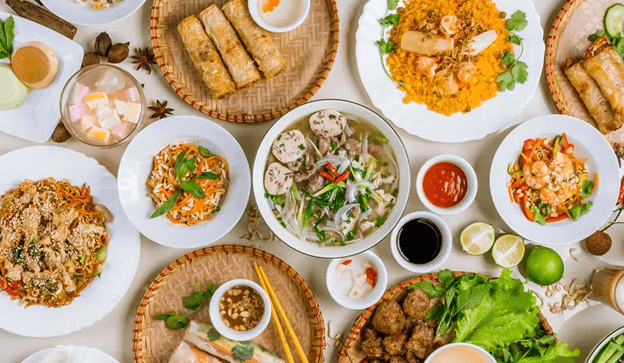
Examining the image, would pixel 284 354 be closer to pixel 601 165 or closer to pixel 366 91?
pixel 366 91

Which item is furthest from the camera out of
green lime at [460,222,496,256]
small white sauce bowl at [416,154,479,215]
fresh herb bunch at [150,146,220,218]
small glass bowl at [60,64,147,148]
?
green lime at [460,222,496,256]

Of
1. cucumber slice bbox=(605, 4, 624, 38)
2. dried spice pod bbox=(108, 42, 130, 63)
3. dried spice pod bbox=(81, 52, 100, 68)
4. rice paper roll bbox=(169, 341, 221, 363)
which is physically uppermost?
cucumber slice bbox=(605, 4, 624, 38)

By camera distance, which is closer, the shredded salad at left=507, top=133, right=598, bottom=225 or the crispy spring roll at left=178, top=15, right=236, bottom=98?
the crispy spring roll at left=178, top=15, right=236, bottom=98

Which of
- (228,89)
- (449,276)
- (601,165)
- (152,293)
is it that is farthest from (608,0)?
(152,293)

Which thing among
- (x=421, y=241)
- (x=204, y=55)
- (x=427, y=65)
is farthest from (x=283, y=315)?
(x=427, y=65)

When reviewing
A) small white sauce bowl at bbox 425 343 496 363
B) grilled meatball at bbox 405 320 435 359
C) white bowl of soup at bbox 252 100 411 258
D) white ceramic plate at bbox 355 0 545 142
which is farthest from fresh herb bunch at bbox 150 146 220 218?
small white sauce bowl at bbox 425 343 496 363

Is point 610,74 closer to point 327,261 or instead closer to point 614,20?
point 614,20

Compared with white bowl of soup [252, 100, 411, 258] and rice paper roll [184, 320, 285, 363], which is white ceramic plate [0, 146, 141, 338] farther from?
white bowl of soup [252, 100, 411, 258]
